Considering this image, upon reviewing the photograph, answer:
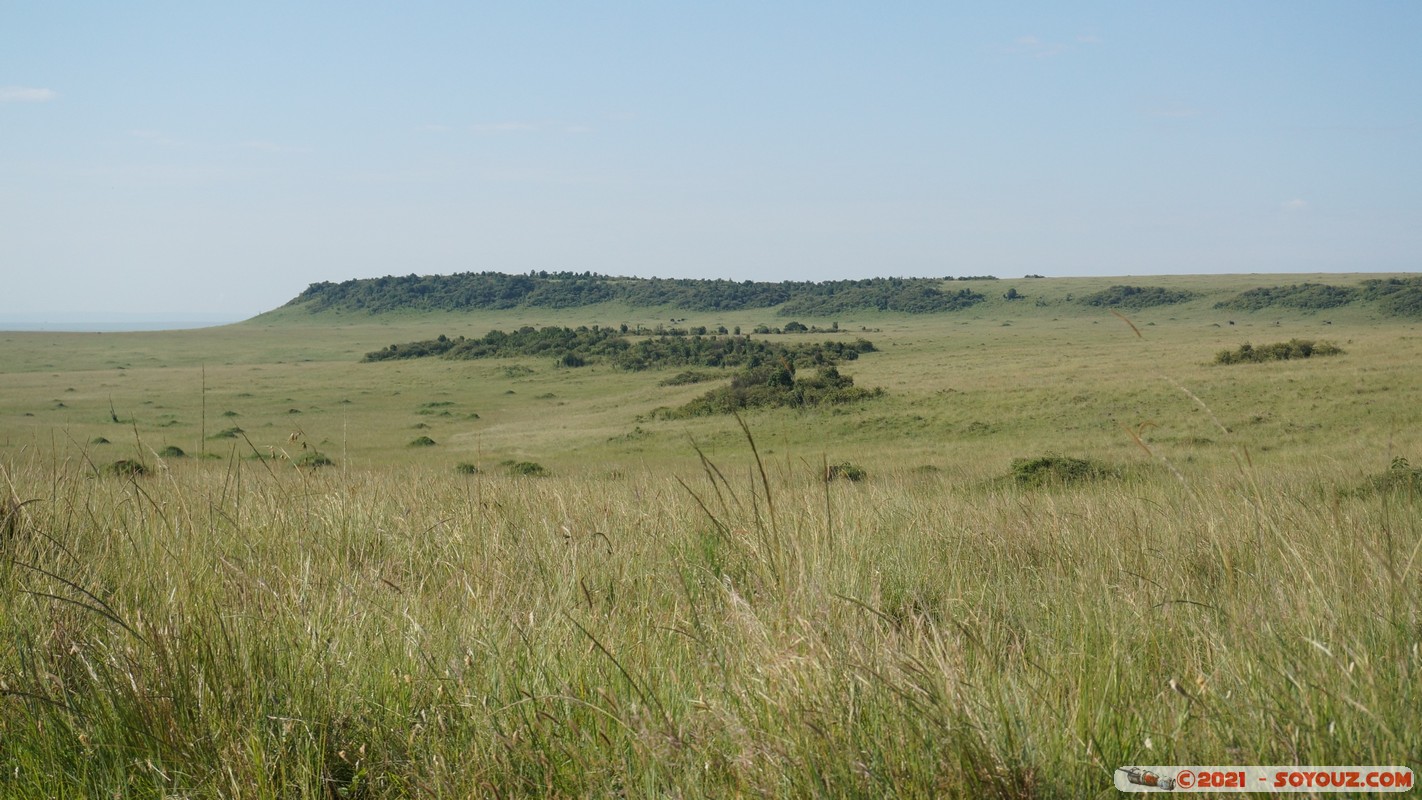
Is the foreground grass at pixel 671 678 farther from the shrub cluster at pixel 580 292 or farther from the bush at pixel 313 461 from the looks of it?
the shrub cluster at pixel 580 292

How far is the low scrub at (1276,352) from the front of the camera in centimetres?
3528

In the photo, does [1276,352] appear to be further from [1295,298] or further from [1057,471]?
[1295,298]

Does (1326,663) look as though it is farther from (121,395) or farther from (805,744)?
(121,395)

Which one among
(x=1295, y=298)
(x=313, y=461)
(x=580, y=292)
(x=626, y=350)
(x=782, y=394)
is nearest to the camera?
(x=313, y=461)

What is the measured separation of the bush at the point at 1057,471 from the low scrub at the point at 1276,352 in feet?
71.1

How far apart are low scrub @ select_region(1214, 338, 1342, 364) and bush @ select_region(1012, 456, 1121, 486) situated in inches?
853

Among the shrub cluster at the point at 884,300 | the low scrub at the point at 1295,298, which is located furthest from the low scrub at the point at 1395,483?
the shrub cluster at the point at 884,300

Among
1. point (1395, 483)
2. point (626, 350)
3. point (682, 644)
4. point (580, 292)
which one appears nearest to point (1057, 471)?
point (1395, 483)

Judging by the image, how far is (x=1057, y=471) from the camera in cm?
1565

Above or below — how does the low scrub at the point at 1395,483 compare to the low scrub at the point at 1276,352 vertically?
below

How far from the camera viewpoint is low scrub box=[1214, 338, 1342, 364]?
3528cm

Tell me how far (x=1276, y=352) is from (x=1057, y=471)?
25.3 m

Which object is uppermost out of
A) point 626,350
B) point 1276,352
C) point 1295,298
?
point 1295,298

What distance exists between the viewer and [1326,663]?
2.29 meters
